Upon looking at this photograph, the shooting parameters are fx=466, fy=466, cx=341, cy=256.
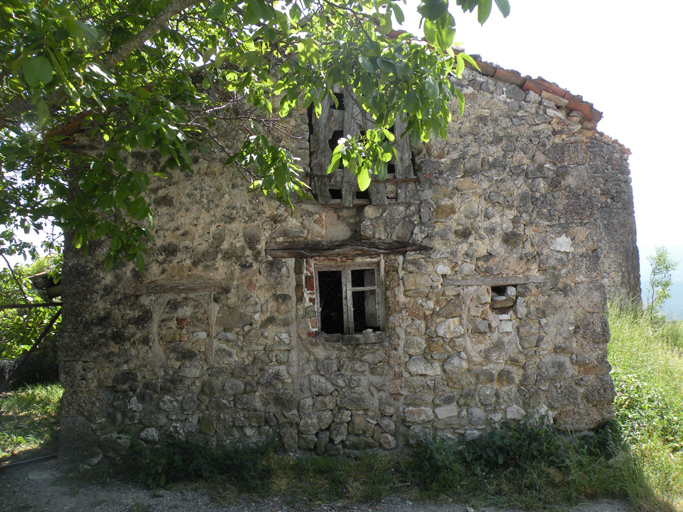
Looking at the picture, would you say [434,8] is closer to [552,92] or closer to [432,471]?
[552,92]

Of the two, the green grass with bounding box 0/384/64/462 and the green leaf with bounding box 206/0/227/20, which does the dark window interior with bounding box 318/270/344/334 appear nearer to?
the green leaf with bounding box 206/0/227/20

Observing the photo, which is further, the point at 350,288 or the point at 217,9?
the point at 350,288

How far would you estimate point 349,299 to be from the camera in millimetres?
5098

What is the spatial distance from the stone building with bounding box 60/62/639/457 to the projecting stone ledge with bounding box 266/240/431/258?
0.02 m

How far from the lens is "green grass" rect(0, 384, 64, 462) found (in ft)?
16.9

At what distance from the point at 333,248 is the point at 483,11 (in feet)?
9.63

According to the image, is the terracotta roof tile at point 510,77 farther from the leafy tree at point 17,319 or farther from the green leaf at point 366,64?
the leafy tree at point 17,319

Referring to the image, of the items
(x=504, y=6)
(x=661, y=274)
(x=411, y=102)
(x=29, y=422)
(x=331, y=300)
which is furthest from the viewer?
(x=661, y=274)

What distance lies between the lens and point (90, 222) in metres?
3.82

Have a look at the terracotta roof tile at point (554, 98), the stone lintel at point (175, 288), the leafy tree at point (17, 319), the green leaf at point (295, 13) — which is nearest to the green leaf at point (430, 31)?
the green leaf at point (295, 13)

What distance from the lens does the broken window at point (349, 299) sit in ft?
16.6

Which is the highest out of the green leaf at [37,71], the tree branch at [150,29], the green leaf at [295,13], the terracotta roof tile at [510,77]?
the terracotta roof tile at [510,77]

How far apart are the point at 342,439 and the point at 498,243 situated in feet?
8.65

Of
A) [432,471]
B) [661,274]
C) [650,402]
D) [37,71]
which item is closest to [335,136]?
A: [37,71]
